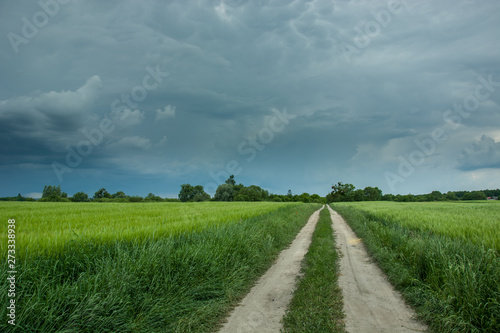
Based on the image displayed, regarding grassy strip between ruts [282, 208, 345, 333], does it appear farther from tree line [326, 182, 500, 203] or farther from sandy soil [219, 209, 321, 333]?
tree line [326, 182, 500, 203]

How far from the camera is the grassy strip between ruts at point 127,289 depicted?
304 cm

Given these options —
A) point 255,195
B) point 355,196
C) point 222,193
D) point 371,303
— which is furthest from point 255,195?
point 371,303

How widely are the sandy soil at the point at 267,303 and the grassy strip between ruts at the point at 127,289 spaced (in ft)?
0.86

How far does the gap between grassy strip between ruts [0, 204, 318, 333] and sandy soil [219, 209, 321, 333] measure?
263mm

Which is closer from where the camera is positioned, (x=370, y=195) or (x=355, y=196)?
(x=355, y=196)

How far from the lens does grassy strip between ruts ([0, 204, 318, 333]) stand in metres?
3.04

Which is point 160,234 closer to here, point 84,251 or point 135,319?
point 84,251

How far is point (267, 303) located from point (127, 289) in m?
2.78

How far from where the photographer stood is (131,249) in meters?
5.03

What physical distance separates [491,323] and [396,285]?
232cm

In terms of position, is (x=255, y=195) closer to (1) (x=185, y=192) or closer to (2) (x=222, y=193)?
(2) (x=222, y=193)

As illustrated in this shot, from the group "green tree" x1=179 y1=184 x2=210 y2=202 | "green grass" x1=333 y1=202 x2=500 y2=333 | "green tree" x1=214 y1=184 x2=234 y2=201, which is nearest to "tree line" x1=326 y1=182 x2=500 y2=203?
"green tree" x1=214 y1=184 x2=234 y2=201

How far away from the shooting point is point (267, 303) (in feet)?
16.5

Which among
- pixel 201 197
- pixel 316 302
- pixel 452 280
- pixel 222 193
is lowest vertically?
pixel 316 302
